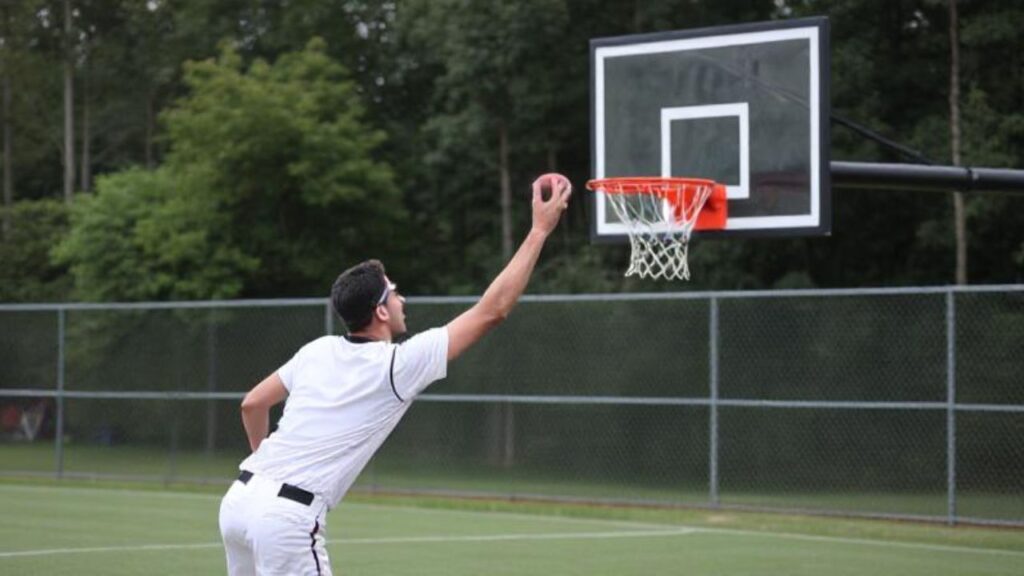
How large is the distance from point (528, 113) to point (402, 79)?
751 centimetres

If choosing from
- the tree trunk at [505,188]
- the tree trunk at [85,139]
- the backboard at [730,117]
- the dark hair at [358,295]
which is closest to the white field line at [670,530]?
the backboard at [730,117]

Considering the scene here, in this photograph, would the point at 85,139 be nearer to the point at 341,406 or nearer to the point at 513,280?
the point at 341,406

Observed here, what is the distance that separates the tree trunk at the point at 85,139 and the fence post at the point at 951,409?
34143 mm

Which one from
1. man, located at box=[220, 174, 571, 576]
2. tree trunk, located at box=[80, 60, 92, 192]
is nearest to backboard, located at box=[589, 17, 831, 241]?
man, located at box=[220, 174, 571, 576]

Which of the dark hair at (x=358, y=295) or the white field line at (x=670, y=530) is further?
the white field line at (x=670, y=530)

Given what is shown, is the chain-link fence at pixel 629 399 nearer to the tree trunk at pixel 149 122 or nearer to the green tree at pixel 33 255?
the green tree at pixel 33 255

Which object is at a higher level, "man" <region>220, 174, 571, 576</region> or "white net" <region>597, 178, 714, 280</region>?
"white net" <region>597, 178, 714, 280</region>

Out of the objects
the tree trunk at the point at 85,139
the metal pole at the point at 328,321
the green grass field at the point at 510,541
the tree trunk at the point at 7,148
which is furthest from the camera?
the tree trunk at the point at 85,139

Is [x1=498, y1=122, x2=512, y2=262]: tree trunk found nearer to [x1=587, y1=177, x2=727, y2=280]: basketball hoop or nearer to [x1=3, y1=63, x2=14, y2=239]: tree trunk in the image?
[x1=3, y1=63, x2=14, y2=239]: tree trunk

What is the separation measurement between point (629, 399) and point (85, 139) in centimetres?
3209

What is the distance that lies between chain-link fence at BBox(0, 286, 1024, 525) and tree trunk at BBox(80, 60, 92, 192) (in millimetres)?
23663

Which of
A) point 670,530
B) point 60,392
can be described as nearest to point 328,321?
point 60,392

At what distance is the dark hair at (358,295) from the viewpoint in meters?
6.69

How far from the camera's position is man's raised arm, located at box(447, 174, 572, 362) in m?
6.51
